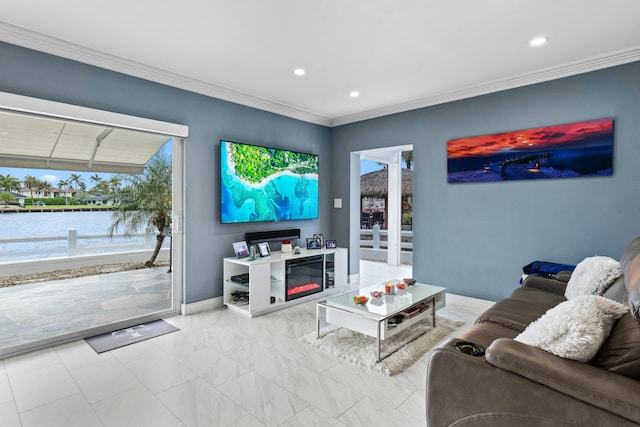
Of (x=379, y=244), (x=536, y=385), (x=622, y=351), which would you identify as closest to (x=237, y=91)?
(x=536, y=385)

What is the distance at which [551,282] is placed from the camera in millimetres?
3035

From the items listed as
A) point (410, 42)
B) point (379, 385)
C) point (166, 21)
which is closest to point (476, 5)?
point (410, 42)

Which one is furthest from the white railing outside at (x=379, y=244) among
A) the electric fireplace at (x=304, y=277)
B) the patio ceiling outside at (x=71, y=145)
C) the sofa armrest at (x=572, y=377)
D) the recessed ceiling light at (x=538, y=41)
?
the sofa armrest at (x=572, y=377)

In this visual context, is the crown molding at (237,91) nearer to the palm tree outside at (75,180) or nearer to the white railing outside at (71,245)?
the palm tree outside at (75,180)

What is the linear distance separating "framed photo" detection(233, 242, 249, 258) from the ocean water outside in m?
1.10

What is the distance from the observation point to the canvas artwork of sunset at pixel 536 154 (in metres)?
3.38

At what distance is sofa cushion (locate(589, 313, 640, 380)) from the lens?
51.3 inches

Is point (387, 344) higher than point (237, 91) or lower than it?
lower

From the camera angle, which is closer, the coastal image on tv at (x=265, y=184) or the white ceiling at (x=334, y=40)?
the white ceiling at (x=334, y=40)

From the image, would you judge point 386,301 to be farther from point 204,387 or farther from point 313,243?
point 313,243

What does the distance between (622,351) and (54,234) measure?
160 inches

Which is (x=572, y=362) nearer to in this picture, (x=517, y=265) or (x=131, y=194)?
(x=517, y=265)

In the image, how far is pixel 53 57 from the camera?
116 inches

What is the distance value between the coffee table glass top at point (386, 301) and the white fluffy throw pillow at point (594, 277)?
1166mm
